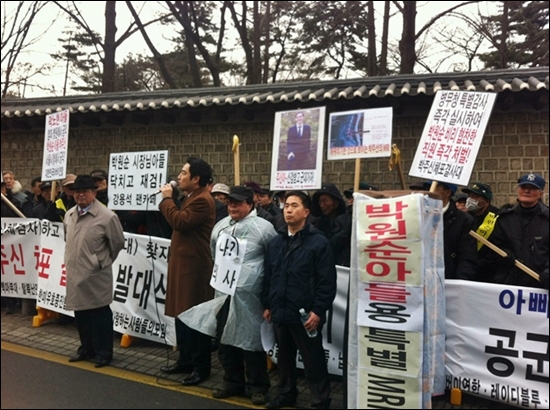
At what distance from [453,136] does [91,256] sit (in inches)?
147

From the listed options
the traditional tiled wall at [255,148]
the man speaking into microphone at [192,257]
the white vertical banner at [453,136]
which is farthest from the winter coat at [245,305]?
the traditional tiled wall at [255,148]

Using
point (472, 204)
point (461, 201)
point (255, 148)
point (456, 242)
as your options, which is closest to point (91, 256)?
point (456, 242)

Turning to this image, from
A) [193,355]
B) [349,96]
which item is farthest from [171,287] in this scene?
[349,96]

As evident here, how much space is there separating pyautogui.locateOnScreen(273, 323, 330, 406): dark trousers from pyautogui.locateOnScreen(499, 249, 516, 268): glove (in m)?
1.72

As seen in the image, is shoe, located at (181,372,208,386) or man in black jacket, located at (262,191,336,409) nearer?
man in black jacket, located at (262,191,336,409)

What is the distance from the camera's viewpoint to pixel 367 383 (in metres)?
3.84

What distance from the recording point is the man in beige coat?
5.25 m

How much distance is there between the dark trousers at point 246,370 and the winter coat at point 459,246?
1.89 meters

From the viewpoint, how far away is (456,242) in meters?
4.68

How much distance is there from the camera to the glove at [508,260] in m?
4.28

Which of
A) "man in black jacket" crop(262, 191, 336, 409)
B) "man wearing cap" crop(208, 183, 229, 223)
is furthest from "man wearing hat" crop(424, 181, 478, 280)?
"man wearing cap" crop(208, 183, 229, 223)

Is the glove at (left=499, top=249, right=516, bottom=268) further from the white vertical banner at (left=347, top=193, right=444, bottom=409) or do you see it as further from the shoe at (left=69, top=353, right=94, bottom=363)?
the shoe at (left=69, top=353, right=94, bottom=363)

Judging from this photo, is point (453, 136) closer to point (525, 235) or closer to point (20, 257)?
point (525, 235)

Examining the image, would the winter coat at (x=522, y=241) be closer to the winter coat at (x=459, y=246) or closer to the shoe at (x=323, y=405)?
the winter coat at (x=459, y=246)
